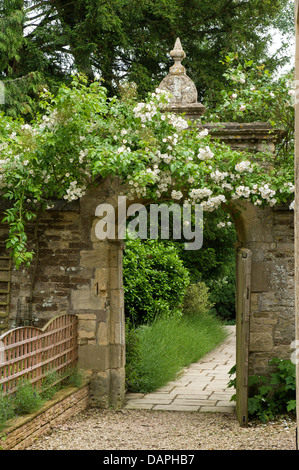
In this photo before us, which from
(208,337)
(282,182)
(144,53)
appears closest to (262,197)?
(282,182)

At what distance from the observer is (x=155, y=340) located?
30.1ft

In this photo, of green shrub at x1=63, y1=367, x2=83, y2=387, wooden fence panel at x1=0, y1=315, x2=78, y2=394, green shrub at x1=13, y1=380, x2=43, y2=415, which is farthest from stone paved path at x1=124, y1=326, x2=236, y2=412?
green shrub at x1=13, y1=380, x2=43, y2=415

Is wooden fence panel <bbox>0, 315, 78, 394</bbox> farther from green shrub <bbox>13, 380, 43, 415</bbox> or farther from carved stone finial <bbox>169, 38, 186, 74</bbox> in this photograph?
carved stone finial <bbox>169, 38, 186, 74</bbox>

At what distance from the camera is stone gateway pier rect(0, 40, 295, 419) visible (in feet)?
22.7

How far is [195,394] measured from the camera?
806 centimetres

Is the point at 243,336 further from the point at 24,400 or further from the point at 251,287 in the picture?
the point at 24,400

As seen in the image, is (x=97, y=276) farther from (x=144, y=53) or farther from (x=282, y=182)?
(x=144, y=53)

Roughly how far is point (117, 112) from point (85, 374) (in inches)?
119

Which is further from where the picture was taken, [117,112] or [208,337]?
[208,337]

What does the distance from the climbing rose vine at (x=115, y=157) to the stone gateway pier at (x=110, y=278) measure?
0.43 m

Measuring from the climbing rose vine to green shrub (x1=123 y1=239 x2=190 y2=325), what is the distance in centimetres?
322
